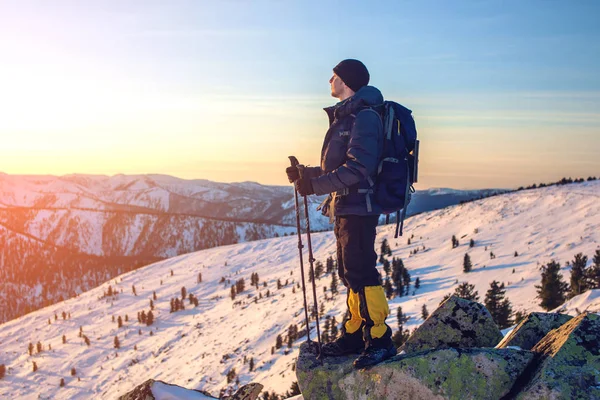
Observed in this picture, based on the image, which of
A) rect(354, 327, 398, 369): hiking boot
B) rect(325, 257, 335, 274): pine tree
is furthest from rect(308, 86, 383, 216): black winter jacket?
rect(325, 257, 335, 274): pine tree

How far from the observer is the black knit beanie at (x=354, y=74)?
5.81 meters

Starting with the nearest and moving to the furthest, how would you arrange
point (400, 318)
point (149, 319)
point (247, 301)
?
1. point (400, 318)
2. point (247, 301)
3. point (149, 319)

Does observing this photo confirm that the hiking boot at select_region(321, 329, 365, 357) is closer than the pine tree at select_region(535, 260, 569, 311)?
Yes

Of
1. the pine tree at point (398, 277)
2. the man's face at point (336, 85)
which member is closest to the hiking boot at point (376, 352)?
the man's face at point (336, 85)

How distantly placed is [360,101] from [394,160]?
0.89 m

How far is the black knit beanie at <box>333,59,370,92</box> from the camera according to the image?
5809 millimetres

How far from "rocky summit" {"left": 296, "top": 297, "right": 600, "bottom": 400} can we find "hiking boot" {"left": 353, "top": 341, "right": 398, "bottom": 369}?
86 millimetres

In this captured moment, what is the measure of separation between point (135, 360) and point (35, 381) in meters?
21.8

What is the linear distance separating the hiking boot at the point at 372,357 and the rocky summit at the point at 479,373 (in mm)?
86

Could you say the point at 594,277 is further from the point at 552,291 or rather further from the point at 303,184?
the point at 303,184

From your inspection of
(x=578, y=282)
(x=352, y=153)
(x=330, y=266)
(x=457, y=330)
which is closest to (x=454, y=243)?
(x=330, y=266)

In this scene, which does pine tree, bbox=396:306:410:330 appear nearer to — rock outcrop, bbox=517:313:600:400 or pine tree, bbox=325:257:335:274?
rock outcrop, bbox=517:313:600:400

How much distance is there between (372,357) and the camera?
17.5 feet

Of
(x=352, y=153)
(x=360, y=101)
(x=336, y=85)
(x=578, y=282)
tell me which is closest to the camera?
(x=352, y=153)
